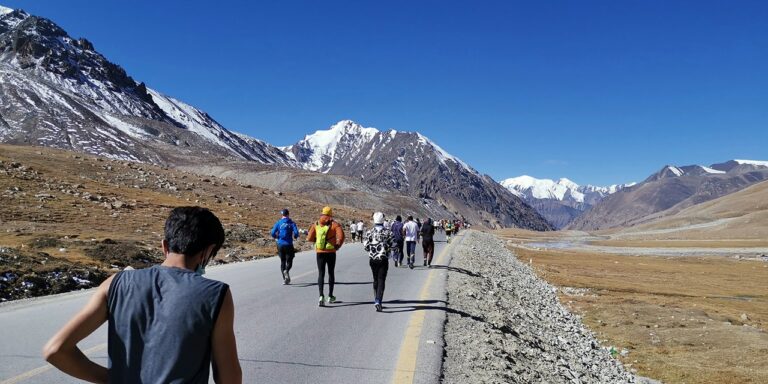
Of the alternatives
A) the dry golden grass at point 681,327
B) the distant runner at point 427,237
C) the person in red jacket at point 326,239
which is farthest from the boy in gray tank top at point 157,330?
the distant runner at point 427,237

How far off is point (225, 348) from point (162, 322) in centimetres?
34

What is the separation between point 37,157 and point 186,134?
140 m

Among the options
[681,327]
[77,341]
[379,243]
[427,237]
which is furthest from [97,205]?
[77,341]

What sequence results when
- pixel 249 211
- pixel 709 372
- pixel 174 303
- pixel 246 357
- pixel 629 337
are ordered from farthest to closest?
pixel 249 211, pixel 629 337, pixel 709 372, pixel 246 357, pixel 174 303

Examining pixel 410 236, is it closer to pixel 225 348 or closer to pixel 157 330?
pixel 225 348

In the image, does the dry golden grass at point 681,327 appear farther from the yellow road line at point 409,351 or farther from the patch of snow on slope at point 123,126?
the patch of snow on slope at point 123,126

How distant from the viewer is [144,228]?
105ft

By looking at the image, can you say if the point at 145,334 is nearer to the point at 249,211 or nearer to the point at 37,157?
the point at 249,211

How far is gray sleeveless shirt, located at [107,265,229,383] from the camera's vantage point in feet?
9.05

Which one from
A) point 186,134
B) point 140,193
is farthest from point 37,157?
point 186,134

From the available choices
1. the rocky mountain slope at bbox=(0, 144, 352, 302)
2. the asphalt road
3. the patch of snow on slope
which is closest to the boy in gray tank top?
the asphalt road

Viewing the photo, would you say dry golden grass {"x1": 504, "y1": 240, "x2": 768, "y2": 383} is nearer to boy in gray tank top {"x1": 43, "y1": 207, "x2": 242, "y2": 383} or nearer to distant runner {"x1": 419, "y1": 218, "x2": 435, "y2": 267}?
distant runner {"x1": 419, "y1": 218, "x2": 435, "y2": 267}

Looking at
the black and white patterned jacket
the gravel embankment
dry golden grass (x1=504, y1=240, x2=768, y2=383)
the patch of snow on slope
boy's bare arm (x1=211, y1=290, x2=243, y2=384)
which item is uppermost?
the patch of snow on slope

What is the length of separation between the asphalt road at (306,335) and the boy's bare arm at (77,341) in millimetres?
3805
